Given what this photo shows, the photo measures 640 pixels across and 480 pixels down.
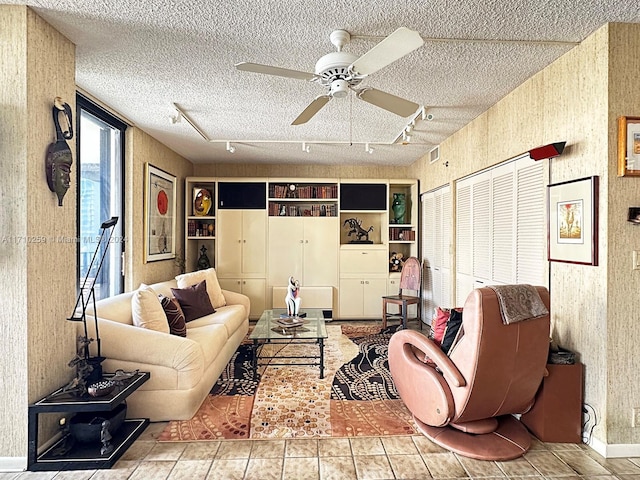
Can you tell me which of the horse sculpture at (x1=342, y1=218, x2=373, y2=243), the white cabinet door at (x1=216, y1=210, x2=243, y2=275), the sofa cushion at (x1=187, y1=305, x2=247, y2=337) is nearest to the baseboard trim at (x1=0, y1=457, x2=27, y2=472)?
the sofa cushion at (x1=187, y1=305, x2=247, y2=337)

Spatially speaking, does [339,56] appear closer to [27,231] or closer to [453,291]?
[27,231]

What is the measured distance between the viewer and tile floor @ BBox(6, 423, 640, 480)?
81.2 inches

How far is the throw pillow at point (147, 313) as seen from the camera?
120 inches

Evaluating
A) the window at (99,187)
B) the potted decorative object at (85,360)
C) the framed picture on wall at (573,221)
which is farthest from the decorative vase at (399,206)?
the potted decorative object at (85,360)

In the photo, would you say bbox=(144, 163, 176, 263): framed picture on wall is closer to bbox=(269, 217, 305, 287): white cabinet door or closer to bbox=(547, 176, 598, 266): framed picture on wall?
bbox=(269, 217, 305, 287): white cabinet door

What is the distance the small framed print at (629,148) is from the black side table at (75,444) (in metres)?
3.26

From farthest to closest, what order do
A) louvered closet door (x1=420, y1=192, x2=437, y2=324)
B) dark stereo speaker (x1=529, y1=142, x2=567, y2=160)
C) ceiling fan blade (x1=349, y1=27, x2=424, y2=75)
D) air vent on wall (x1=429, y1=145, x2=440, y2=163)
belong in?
louvered closet door (x1=420, y1=192, x2=437, y2=324), air vent on wall (x1=429, y1=145, x2=440, y2=163), dark stereo speaker (x1=529, y1=142, x2=567, y2=160), ceiling fan blade (x1=349, y1=27, x2=424, y2=75)

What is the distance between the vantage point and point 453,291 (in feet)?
14.5

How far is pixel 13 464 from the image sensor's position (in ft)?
6.91

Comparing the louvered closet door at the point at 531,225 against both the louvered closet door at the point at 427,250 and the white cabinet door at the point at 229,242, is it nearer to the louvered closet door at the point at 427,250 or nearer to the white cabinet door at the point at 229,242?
the louvered closet door at the point at 427,250

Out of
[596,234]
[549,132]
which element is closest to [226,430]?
[596,234]

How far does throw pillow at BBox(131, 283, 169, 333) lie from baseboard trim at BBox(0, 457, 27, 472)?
3.60ft

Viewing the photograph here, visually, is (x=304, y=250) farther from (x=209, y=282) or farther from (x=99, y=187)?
(x=99, y=187)

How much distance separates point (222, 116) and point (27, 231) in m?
2.13
